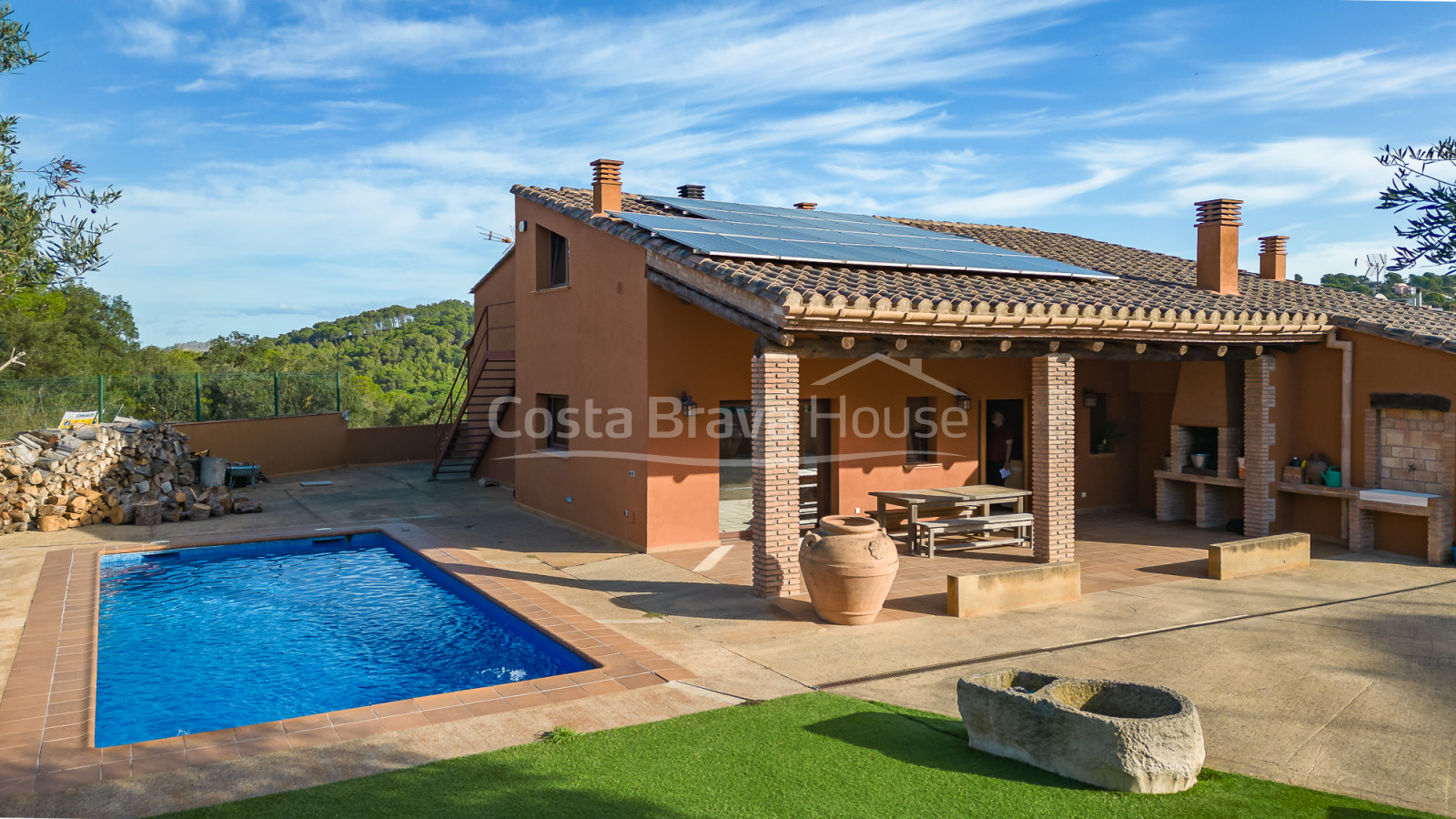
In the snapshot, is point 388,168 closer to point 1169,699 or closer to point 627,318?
point 627,318

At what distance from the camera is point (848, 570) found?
27.5ft

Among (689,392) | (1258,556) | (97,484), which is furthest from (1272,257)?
(97,484)

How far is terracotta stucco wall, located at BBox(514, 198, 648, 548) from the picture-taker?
12320mm

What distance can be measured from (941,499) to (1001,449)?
3.76 meters

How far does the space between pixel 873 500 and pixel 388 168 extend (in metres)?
18.9

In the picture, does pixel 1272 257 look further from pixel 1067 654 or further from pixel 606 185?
pixel 1067 654

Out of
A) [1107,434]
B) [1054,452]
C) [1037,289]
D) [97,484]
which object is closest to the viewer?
[1054,452]

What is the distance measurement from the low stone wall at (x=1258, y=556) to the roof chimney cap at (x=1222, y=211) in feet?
18.7

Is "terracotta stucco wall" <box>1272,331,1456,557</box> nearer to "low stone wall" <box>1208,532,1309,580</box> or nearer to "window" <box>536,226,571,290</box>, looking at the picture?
"low stone wall" <box>1208,532,1309,580</box>

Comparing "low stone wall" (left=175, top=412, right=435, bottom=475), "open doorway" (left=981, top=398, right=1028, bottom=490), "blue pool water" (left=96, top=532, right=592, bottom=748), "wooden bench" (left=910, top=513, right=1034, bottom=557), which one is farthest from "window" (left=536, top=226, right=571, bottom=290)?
"low stone wall" (left=175, top=412, right=435, bottom=475)

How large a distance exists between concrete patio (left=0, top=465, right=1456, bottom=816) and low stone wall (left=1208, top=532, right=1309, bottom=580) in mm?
197

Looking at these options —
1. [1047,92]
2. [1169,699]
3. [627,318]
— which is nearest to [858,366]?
[627,318]

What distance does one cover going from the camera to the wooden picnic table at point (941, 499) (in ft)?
39.2

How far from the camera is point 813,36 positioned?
46.8 ft
